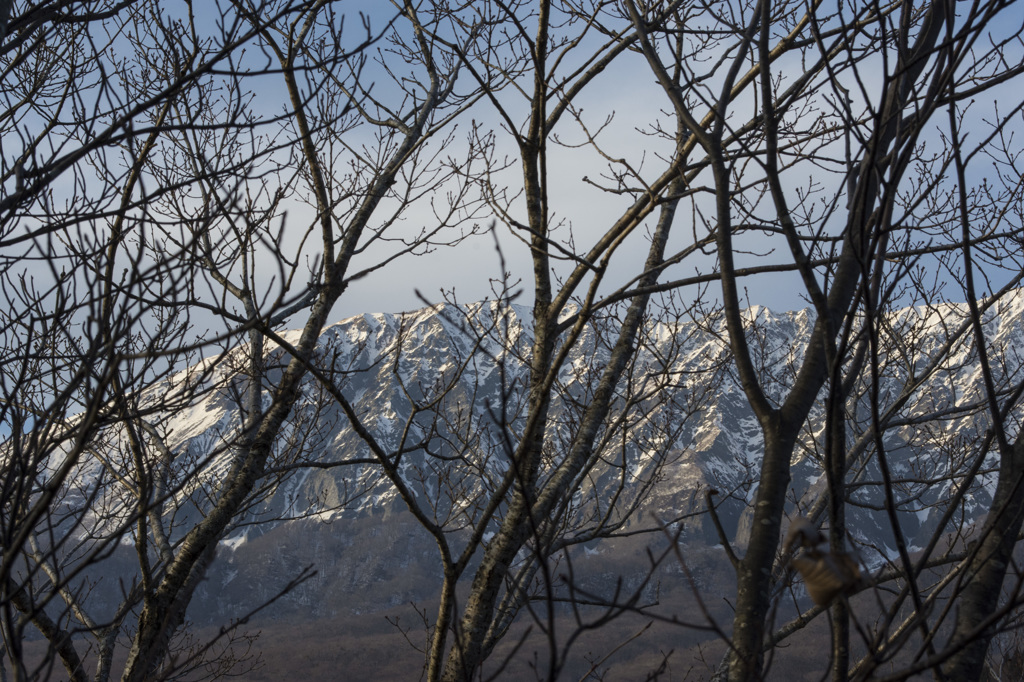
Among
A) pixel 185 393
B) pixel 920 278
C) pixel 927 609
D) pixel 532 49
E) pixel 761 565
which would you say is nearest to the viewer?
pixel 927 609

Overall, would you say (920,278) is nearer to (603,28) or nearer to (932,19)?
(603,28)

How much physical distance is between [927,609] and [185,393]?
2.30 metres

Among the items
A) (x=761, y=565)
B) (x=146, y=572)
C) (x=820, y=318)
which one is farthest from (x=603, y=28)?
(x=146, y=572)

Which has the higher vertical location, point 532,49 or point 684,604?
point 532,49

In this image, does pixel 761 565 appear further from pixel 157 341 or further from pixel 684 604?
pixel 684 604

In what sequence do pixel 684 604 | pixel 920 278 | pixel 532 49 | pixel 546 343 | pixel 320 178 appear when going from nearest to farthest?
1. pixel 532 49
2. pixel 546 343
3. pixel 320 178
4. pixel 920 278
5. pixel 684 604

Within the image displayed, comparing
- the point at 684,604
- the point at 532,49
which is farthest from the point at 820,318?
the point at 684,604

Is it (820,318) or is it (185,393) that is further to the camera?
(185,393)

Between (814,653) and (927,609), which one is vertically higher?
(927,609)

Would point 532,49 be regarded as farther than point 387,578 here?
No

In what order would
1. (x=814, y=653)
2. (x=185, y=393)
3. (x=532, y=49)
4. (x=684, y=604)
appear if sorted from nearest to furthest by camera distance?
(x=185, y=393)
(x=532, y=49)
(x=814, y=653)
(x=684, y=604)

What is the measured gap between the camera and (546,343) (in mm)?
4023

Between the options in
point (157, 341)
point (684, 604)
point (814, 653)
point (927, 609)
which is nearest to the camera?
point (927, 609)

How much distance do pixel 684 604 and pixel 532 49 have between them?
117 metres
